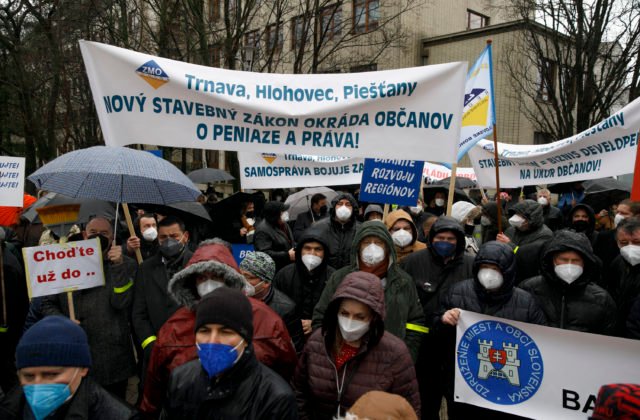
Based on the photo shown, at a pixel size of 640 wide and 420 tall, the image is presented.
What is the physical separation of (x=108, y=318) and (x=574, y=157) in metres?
4.67

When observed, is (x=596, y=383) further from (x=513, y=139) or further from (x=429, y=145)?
(x=513, y=139)

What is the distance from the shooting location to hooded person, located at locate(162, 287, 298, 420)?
221cm

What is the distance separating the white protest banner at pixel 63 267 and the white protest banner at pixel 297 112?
867mm

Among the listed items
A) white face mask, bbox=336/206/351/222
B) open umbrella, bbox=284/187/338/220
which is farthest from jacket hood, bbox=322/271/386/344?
open umbrella, bbox=284/187/338/220

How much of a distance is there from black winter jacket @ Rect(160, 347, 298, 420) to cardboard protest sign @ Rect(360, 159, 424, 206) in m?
3.12

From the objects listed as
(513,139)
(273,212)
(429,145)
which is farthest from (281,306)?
(513,139)

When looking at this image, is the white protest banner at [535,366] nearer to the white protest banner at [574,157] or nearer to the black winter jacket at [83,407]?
the black winter jacket at [83,407]

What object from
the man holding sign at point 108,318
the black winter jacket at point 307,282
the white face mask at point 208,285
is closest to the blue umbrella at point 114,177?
the man holding sign at point 108,318

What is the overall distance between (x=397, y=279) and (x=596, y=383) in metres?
1.37

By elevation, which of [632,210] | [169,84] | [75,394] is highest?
[169,84]

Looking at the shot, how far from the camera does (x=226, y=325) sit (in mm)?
2234

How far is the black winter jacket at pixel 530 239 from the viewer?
186 inches

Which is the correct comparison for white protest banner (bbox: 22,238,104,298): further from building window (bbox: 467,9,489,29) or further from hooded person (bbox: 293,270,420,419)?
building window (bbox: 467,9,489,29)

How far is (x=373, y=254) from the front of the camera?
359 centimetres
